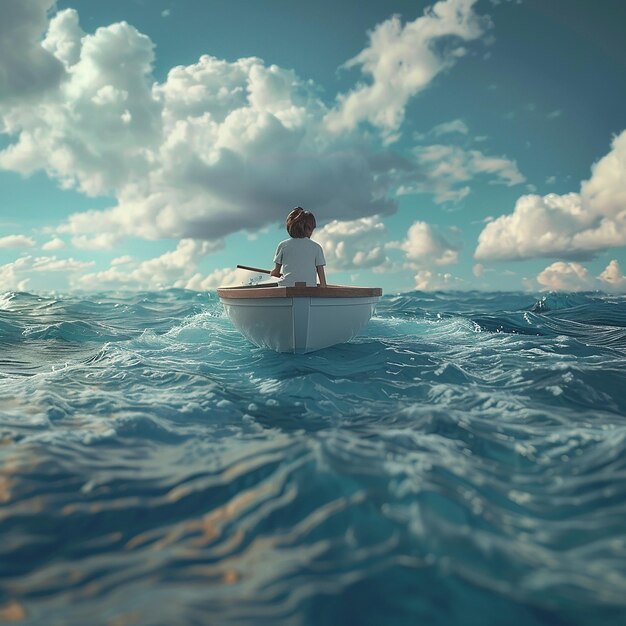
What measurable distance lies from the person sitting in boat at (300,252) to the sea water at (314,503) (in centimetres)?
259

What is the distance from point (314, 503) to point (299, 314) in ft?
15.4

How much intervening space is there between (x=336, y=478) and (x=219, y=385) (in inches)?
141

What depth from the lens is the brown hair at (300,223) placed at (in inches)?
330

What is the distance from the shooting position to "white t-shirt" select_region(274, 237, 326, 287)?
8320 mm

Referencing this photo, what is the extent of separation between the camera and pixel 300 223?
8.38 metres

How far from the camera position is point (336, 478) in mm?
3115

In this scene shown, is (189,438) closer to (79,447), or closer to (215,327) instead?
(79,447)

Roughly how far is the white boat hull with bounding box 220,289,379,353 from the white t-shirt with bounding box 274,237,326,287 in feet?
2.54

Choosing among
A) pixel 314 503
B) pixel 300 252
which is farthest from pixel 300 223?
pixel 314 503

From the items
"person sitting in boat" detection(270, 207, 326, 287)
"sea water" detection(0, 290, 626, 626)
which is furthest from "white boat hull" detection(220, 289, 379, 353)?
"sea water" detection(0, 290, 626, 626)

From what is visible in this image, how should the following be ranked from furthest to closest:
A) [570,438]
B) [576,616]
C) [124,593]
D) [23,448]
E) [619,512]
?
[570,438]
[23,448]
[619,512]
[124,593]
[576,616]

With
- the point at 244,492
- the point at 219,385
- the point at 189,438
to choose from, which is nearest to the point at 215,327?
the point at 219,385

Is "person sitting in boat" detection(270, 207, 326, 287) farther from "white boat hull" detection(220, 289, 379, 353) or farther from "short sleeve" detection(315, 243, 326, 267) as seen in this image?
"white boat hull" detection(220, 289, 379, 353)

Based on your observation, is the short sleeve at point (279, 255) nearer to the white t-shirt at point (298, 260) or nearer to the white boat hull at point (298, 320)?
the white t-shirt at point (298, 260)
